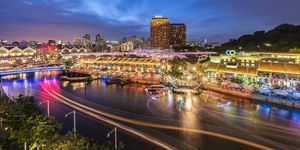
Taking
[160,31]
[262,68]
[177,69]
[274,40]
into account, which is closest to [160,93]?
[177,69]

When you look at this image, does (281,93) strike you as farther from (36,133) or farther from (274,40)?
(274,40)

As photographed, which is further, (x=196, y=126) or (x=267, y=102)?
(x=267, y=102)

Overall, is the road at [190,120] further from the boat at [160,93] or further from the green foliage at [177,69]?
the green foliage at [177,69]

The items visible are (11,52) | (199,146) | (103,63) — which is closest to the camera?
(199,146)

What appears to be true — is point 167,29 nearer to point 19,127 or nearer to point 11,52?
point 11,52

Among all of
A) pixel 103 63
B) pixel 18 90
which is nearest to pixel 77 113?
pixel 18 90

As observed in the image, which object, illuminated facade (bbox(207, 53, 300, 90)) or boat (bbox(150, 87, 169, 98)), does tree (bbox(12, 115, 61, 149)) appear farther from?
illuminated facade (bbox(207, 53, 300, 90))

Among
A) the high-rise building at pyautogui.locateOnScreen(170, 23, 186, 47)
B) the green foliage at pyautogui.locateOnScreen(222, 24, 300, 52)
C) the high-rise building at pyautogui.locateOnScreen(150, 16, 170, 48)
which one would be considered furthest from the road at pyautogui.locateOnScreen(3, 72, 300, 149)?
the high-rise building at pyautogui.locateOnScreen(170, 23, 186, 47)

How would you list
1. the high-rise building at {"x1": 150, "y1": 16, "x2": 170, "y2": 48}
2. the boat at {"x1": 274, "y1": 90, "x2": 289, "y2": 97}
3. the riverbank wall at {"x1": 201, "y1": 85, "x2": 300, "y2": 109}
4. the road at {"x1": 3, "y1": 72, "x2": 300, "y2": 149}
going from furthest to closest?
1. the high-rise building at {"x1": 150, "y1": 16, "x2": 170, "y2": 48}
2. the boat at {"x1": 274, "y1": 90, "x2": 289, "y2": 97}
3. the riverbank wall at {"x1": 201, "y1": 85, "x2": 300, "y2": 109}
4. the road at {"x1": 3, "y1": 72, "x2": 300, "y2": 149}
